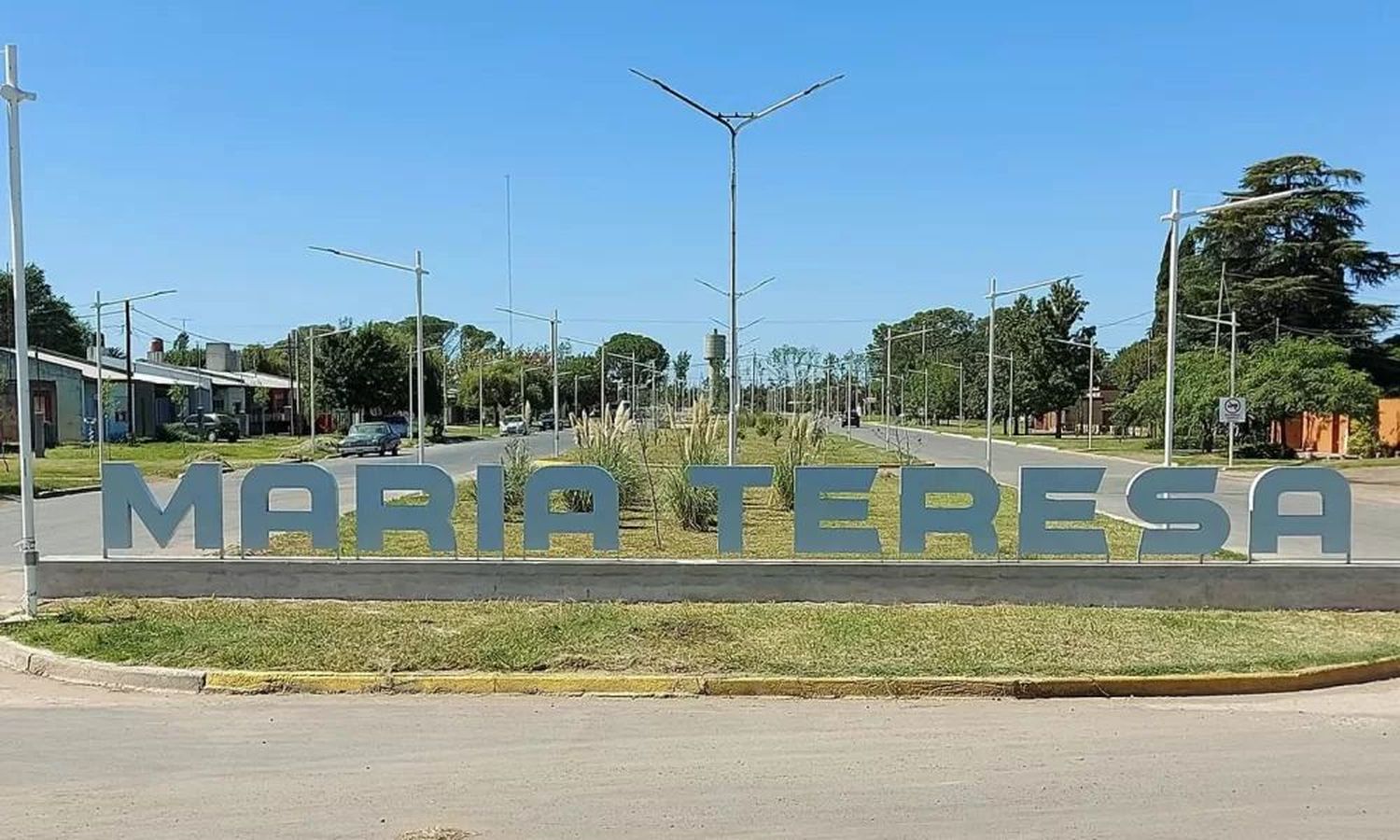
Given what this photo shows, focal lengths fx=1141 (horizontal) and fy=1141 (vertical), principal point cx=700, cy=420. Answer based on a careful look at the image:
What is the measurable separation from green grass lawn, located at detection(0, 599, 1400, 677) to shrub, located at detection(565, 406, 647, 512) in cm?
782

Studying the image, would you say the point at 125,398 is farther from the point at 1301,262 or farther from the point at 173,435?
the point at 1301,262

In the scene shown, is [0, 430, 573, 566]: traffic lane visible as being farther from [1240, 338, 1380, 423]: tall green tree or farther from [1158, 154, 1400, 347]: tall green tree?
[1158, 154, 1400, 347]: tall green tree

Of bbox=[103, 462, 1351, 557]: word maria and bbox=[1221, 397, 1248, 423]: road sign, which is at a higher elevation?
bbox=[1221, 397, 1248, 423]: road sign

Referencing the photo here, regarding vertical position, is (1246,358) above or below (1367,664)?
above

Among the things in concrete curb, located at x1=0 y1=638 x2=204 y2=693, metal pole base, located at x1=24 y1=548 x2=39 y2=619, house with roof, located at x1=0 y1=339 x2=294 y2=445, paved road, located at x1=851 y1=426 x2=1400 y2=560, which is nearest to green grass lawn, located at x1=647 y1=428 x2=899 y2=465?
paved road, located at x1=851 y1=426 x2=1400 y2=560

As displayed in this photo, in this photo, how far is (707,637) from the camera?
31.2 feet

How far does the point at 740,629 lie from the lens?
9.84m

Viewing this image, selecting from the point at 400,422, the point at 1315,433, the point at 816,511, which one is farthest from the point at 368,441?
the point at 1315,433

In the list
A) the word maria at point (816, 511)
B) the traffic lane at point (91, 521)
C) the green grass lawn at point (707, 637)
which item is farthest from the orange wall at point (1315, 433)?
the green grass lawn at point (707, 637)

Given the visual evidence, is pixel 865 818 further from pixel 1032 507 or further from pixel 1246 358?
pixel 1246 358

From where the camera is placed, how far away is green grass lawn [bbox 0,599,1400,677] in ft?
28.7

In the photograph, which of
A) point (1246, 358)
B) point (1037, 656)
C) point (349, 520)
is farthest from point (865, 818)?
point (1246, 358)

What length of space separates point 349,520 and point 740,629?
9.95 metres

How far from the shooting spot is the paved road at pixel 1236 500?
1634 centimetres
